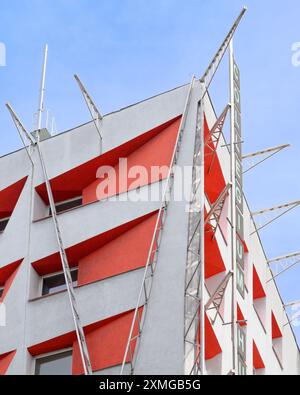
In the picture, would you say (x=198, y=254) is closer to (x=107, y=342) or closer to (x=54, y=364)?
(x=107, y=342)

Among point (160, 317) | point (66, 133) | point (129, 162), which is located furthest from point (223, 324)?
point (66, 133)

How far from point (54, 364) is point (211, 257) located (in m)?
7.40

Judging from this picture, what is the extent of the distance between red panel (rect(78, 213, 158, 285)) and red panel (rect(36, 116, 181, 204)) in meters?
3.34

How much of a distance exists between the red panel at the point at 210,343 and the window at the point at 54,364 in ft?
16.1

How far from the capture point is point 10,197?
4172 centimetres

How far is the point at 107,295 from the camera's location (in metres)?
35.6

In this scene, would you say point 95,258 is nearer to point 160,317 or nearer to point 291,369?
point 160,317

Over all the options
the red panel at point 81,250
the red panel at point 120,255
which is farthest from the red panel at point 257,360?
the red panel at point 81,250

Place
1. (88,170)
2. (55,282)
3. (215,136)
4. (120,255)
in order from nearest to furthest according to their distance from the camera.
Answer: (120,255) → (55,282) → (88,170) → (215,136)

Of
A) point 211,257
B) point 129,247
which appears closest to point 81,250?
point 129,247

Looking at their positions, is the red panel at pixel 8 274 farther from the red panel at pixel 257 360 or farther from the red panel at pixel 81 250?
the red panel at pixel 257 360

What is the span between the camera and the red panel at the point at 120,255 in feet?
120

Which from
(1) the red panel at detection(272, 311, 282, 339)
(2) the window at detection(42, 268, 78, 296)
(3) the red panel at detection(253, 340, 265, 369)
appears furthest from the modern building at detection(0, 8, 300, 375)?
(1) the red panel at detection(272, 311, 282, 339)
